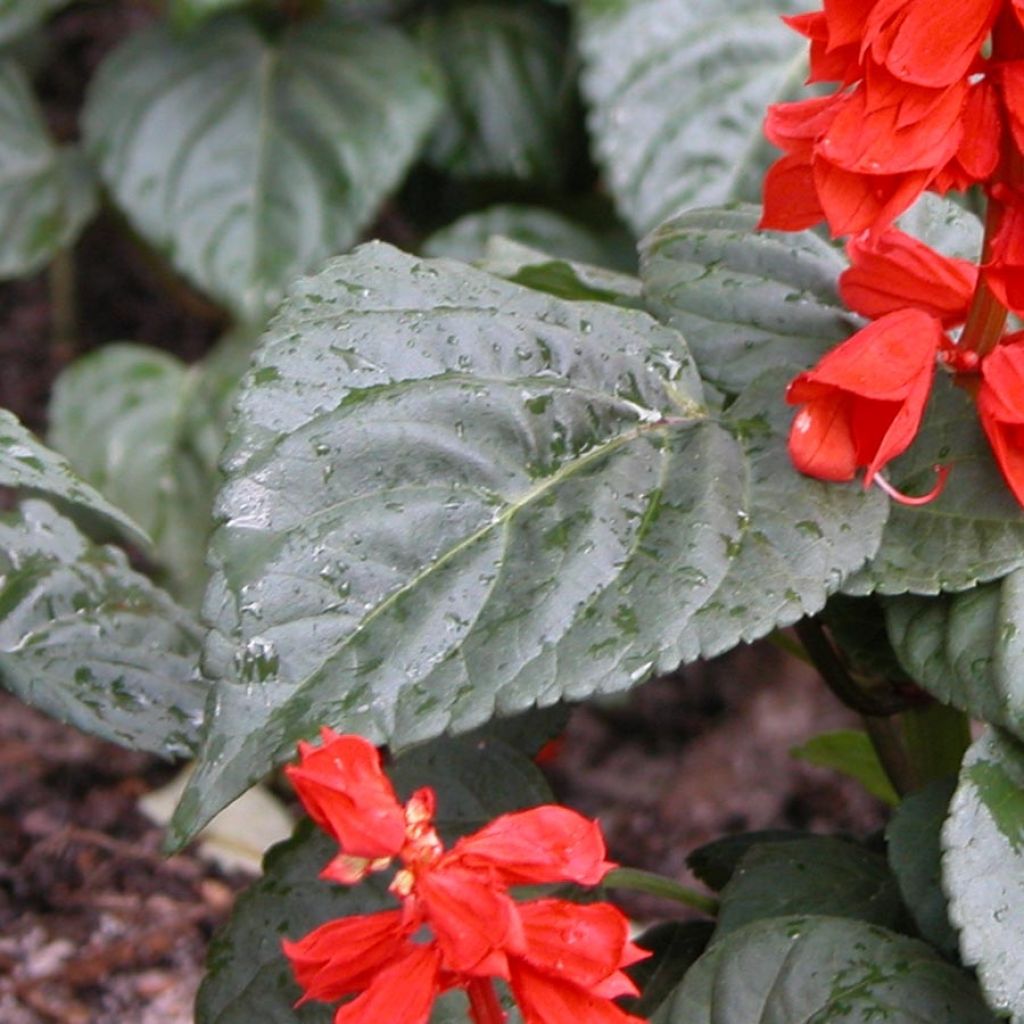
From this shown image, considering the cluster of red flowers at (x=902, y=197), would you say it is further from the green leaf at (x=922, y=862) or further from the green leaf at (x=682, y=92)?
the green leaf at (x=682, y=92)

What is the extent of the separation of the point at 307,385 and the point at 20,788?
863 millimetres

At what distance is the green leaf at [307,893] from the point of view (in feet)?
2.24

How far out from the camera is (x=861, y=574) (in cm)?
63

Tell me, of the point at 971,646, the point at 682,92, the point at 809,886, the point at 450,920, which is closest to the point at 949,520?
the point at 971,646

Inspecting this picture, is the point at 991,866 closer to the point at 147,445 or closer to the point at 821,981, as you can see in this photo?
the point at 821,981

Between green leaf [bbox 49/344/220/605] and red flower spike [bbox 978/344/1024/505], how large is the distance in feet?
3.29

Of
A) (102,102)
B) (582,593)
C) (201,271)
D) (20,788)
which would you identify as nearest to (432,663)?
(582,593)

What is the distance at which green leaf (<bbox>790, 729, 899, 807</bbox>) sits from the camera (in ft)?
3.11

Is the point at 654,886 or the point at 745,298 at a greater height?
the point at 745,298

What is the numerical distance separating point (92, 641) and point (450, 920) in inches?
12.7

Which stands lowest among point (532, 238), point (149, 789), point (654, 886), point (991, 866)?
point (149, 789)

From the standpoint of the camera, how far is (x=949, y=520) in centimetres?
65

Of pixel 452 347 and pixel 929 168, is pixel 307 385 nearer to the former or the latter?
pixel 452 347

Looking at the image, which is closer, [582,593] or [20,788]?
[582,593]
